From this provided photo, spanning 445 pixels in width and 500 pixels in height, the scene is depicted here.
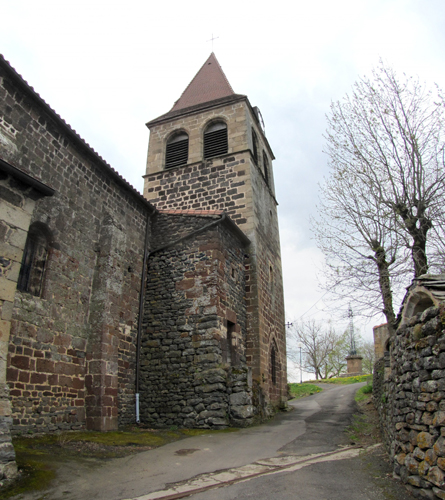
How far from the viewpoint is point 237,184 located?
1486 cm

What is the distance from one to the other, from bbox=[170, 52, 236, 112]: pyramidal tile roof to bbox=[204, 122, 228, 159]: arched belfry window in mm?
1638

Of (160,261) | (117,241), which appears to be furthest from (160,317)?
(117,241)

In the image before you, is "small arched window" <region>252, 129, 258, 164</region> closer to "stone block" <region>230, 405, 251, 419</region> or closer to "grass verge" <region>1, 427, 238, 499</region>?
"stone block" <region>230, 405, 251, 419</region>

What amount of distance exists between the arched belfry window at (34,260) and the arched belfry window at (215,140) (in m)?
8.91

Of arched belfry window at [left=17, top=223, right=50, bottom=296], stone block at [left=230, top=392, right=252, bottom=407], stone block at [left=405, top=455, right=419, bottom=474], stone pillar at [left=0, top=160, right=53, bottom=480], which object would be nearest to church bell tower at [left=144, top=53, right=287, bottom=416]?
stone block at [left=230, top=392, right=252, bottom=407]

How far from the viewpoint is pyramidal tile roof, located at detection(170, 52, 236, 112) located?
18.3 metres

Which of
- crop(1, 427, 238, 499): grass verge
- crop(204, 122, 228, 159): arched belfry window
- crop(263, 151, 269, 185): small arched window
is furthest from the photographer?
crop(263, 151, 269, 185): small arched window

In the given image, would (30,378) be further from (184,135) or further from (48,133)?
(184,135)

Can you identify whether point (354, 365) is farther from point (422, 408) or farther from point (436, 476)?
→ point (436, 476)

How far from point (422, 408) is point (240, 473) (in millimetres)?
2798

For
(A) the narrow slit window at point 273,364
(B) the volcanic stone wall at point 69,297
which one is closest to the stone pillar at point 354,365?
(A) the narrow slit window at point 273,364

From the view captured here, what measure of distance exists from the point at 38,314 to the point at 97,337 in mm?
1647

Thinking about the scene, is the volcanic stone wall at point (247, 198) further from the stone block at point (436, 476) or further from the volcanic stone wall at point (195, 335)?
the stone block at point (436, 476)

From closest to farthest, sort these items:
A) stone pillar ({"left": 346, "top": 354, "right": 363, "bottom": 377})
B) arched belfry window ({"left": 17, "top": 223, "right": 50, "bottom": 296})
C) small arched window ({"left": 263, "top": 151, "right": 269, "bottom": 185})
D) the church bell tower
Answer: arched belfry window ({"left": 17, "top": 223, "right": 50, "bottom": 296}), the church bell tower, small arched window ({"left": 263, "top": 151, "right": 269, "bottom": 185}), stone pillar ({"left": 346, "top": 354, "right": 363, "bottom": 377})
